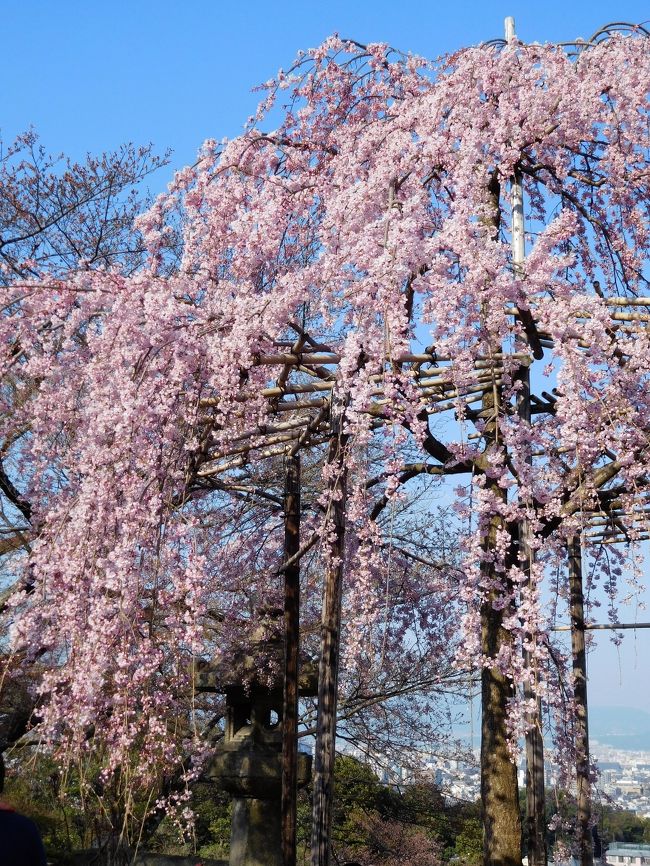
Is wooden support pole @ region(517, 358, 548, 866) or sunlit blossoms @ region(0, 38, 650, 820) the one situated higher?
sunlit blossoms @ region(0, 38, 650, 820)

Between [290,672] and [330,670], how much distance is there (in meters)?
0.30

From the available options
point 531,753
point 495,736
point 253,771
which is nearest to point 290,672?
point 253,771

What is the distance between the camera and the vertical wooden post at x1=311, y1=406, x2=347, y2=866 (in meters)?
5.86

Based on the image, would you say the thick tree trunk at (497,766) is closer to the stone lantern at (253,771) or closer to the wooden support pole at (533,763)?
the wooden support pole at (533,763)

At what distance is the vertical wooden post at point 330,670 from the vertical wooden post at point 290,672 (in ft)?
0.65

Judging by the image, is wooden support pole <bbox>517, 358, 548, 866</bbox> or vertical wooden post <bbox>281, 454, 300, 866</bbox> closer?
vertical wooden post <bbox>281, 454, 300, 866</bbox>

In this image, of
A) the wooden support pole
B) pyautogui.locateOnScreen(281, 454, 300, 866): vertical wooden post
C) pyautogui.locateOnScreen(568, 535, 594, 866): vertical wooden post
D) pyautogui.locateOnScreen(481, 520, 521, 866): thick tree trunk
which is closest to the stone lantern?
pyautogui.locateOnScreen(281, 454, 300, 866): vertical wooden post

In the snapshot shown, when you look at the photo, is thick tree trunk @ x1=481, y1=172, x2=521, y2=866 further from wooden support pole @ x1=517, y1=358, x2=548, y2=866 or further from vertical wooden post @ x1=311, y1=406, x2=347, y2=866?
vertical wooden post @ x1=311, y1=406, x2=347, y2=866

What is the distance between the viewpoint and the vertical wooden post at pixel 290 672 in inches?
223

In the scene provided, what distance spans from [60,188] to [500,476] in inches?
289

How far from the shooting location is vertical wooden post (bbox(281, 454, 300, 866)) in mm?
5652

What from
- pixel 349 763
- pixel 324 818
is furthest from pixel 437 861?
pixel 324 818

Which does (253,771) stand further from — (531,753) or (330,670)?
(531,753)

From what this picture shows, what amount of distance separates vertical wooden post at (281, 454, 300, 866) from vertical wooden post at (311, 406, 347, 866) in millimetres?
199
